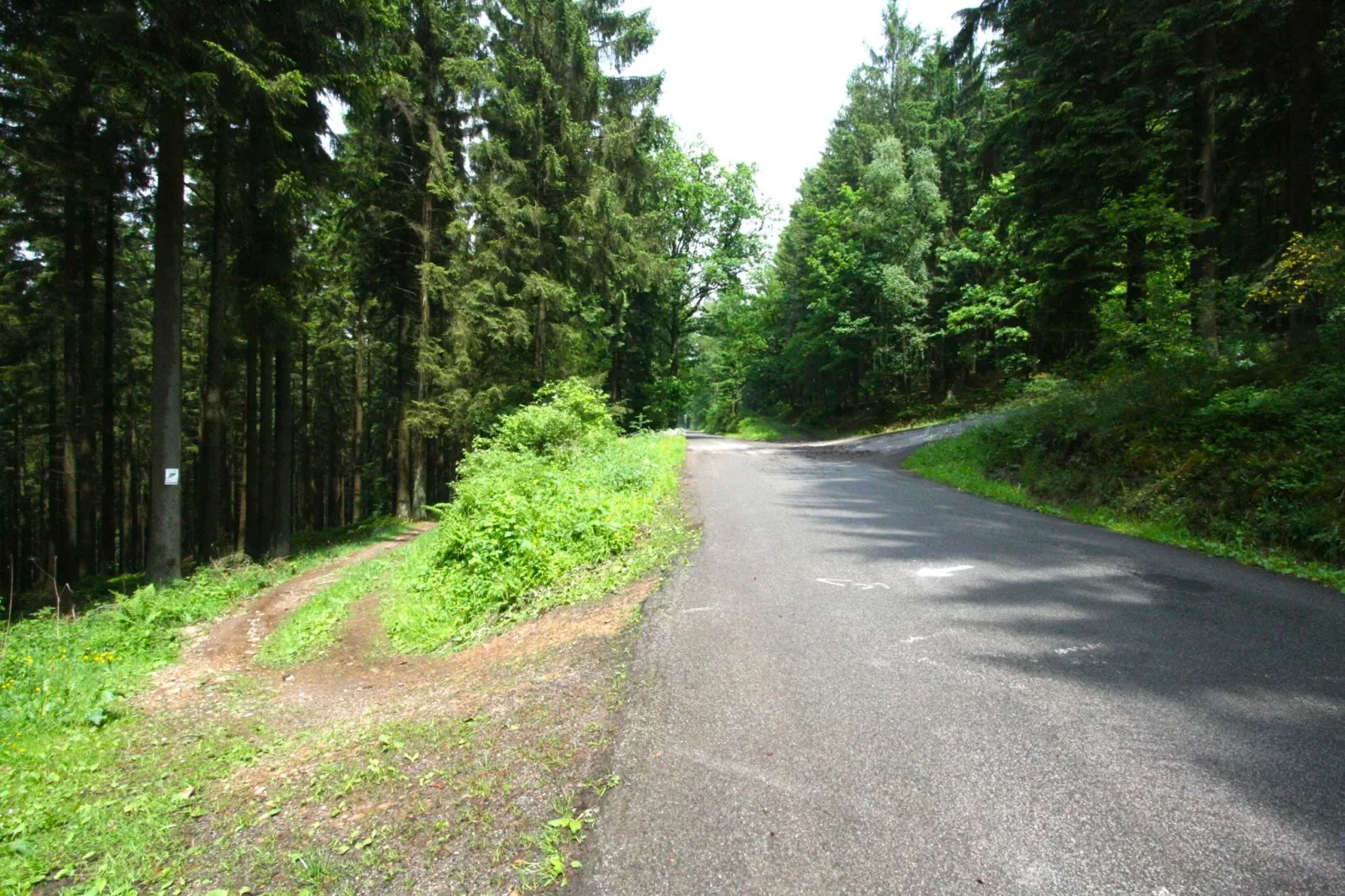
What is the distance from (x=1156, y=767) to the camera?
113 inches

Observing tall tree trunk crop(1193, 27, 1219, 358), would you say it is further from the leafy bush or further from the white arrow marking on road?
the white arrow marking on road

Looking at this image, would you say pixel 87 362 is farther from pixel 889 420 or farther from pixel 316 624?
pixel 889 420

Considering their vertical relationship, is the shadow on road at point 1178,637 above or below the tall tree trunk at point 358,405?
below

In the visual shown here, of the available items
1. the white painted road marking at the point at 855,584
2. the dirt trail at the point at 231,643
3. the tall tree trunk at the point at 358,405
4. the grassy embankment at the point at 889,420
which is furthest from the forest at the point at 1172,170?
the tall tree trunk at the point at 358,405

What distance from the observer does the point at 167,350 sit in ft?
33.5

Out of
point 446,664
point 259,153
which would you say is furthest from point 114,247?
point 446,664

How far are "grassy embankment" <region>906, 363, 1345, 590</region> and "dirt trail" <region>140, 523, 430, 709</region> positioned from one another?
422 inches

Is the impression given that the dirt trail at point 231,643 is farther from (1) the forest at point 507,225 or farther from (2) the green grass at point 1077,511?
(2) the green grass at point 1077,511

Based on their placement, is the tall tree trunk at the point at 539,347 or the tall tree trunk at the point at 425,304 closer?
the tall tree trunk at the point at 425,304

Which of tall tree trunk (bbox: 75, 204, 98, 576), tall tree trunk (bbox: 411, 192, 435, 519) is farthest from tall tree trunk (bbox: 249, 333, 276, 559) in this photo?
tall tree trunk (bbox: 75, 204, 98, 576)

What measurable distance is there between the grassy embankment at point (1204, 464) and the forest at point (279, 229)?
12681 millimetres

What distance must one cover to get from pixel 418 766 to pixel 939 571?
491 cm

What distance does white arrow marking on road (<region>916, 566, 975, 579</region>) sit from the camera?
6.04 meters

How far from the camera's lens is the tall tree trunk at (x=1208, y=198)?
11523 millimetres
